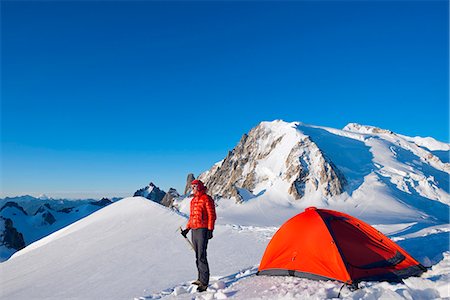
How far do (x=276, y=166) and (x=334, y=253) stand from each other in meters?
56.0

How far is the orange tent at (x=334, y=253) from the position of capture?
26.4ft

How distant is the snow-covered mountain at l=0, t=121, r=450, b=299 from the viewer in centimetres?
816

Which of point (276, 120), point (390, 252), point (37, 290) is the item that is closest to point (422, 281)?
point (390, 252)

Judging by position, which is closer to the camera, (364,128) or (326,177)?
(326,177)

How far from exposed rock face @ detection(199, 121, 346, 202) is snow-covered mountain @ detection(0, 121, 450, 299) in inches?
9.7

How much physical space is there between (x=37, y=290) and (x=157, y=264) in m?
4.06

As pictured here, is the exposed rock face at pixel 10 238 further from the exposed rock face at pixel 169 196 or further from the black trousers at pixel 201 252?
the black trousers at pixel 201 252

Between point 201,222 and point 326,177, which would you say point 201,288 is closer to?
point 201,222

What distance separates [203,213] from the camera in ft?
29.7

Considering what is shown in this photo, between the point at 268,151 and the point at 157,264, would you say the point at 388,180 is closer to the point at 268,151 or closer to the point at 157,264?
the point at 268,151

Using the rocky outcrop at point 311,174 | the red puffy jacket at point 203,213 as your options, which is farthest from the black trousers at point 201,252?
the rocky outcrop at point 311,174

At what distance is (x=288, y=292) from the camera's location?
7.30m

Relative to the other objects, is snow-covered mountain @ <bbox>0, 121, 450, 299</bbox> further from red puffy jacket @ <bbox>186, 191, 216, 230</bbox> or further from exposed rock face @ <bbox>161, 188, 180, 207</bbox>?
exposed rock face @ <bbox>161, 188, 180, 207</bbox>

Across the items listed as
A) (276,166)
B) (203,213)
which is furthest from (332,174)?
(203,213)
